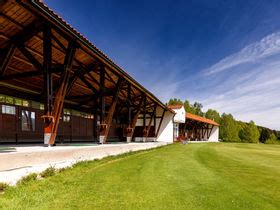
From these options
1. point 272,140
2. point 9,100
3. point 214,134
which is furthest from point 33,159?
point 272,140

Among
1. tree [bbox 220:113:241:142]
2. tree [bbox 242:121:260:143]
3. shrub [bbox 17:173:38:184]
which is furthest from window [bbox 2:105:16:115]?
tree [bbox 242:121:260:143]

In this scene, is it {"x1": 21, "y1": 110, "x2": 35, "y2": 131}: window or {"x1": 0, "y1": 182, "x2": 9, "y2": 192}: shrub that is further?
{"x1": 21, "y1": 110, "x2": 35, "y2": 131}: window

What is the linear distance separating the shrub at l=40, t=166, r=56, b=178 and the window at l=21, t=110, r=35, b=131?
681 cm

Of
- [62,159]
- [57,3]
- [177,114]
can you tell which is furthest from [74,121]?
[177,114]

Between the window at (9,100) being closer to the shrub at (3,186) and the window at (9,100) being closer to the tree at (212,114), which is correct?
the shrub at (3,186)

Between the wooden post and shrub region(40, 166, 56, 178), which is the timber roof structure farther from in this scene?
shrub region(40, 166, 56, 178)

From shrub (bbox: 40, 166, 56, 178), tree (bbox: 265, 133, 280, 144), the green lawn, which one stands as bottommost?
tree (bbox: 265, 133, 280, 144)

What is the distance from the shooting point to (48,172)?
7.74m

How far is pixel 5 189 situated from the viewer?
19.2 ft

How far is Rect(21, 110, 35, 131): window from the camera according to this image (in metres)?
13.8

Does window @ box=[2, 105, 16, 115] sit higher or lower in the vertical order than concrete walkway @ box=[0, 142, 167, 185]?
higher

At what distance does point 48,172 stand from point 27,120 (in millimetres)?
7532

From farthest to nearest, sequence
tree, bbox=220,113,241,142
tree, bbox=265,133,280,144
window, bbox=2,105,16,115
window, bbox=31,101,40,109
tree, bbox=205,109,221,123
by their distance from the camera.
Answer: tree, bbox=205,109,221,123 < tree, bbox=265,133,280,144 < tree, bbox=220,113,241,142 < window, bbox=31,101,40,109 < window, bbox=2,105,16,115

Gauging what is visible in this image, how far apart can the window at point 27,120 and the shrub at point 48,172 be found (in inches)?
268
